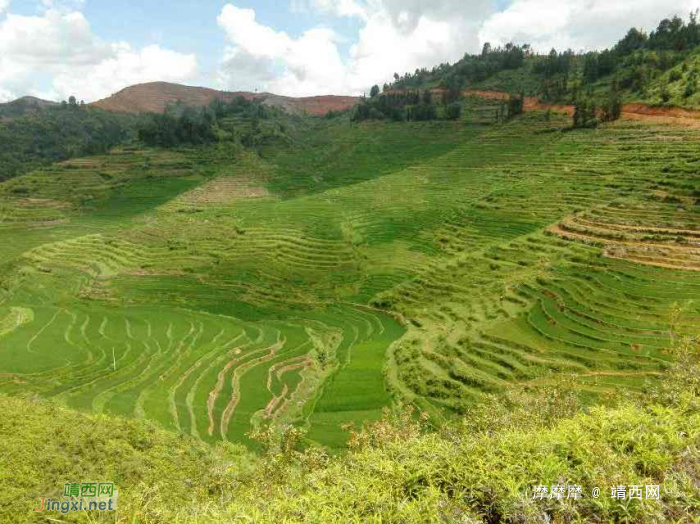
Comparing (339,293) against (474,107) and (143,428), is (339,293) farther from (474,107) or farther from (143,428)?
(474,107)

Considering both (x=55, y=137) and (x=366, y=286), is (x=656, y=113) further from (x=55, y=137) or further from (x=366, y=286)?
(x=55, y=137)

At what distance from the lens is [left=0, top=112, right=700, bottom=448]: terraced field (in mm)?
23109

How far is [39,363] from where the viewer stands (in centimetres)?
2594

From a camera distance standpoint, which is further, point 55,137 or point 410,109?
point 55,137

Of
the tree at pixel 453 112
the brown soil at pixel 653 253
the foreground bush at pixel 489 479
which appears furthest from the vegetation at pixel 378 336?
the tree at pixel 453 112

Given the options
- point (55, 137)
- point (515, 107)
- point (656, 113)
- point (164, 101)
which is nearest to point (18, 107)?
point (164, 101)

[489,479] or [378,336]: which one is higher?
[489,479]

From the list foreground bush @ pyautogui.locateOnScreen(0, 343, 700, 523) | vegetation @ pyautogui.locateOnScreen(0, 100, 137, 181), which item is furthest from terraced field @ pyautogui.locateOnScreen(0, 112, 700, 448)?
vegetation @ pyautogui.locateOnScreen(0, 100, 137, 181)

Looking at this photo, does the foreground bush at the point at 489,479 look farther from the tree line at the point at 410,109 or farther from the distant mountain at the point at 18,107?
the distant mountain at the point at 18,107

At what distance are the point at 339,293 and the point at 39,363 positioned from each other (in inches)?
869

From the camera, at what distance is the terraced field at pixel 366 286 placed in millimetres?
23109

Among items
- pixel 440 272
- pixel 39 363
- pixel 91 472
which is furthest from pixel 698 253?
pixel 39 363

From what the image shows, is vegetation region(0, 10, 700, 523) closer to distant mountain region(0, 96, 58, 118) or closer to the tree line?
the tree line

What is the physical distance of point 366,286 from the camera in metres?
39.8
